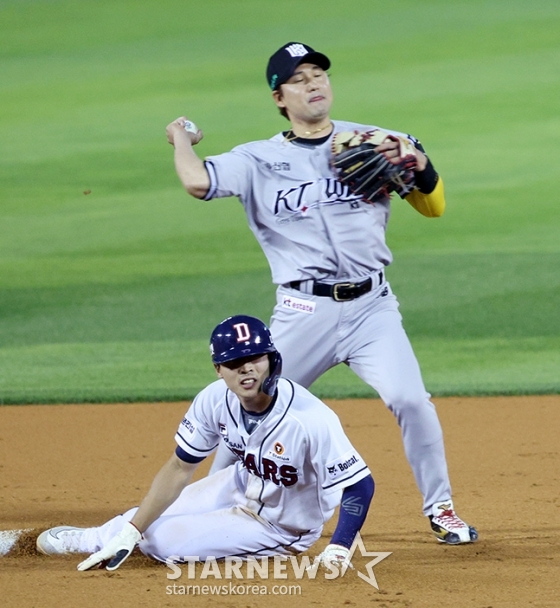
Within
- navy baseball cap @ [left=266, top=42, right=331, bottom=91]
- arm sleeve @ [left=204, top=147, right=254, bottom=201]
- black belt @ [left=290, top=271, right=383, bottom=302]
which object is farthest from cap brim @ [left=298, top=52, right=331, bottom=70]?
black belt @ [left=290, top=271, right=383, bottom=302]

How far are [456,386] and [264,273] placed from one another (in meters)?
4.29

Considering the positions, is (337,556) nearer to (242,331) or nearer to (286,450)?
(286,450)

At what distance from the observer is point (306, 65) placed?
15.9 feet

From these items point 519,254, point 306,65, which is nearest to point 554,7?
point 519,254

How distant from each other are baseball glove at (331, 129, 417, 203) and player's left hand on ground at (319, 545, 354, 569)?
156 centimetres

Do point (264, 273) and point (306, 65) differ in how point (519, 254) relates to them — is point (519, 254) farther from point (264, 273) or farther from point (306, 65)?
point (306, 65)

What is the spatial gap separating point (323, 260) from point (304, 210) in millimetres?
232

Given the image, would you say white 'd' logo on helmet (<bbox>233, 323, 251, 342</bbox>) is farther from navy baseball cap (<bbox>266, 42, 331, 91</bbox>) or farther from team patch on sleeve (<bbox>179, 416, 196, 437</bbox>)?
navy baseball cap (<bbox>266, 42, 331, 91</bbox>)

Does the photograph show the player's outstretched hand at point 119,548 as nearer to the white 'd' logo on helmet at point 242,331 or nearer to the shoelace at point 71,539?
the shoelace at point 71,539

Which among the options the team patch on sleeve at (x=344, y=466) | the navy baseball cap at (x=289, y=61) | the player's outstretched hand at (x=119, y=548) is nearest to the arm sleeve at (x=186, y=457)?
the player's outstretched hand at (x=119, y=548)

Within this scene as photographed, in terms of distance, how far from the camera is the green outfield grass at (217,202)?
368 inches

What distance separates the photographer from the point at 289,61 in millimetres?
4852

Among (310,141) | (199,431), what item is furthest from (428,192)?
(199,431)

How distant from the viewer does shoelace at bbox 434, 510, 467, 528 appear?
483 cm
